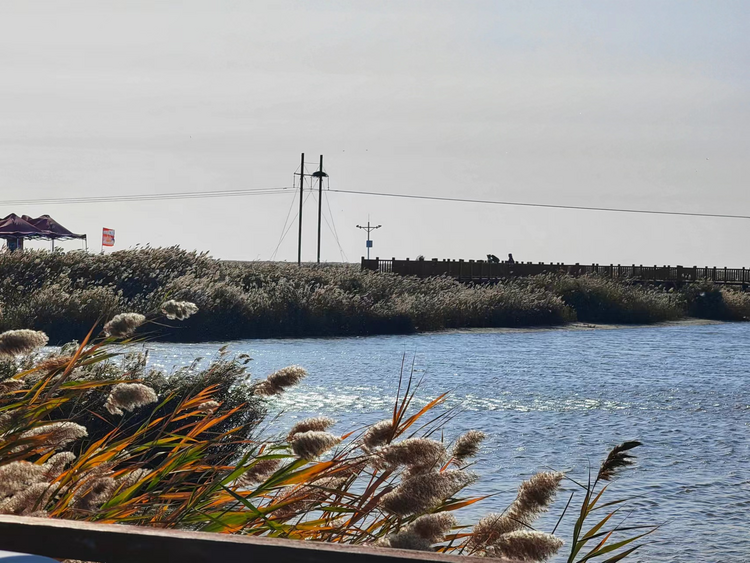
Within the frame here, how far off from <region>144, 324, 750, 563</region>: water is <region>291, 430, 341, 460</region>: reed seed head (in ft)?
15.2

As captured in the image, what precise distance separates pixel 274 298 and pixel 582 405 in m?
14.6

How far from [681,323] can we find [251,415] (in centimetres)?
3285

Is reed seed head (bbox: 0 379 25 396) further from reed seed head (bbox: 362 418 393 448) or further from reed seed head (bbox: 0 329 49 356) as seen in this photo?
reed seed head (bbox: 362 418 393 448)

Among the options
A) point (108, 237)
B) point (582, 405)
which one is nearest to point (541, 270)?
point (108, 237)

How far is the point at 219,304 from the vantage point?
26406 millimetres

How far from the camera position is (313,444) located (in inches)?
116

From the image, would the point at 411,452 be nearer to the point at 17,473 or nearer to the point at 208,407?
the point at 17,473

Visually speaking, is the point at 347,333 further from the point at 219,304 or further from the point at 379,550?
the point at 379,550

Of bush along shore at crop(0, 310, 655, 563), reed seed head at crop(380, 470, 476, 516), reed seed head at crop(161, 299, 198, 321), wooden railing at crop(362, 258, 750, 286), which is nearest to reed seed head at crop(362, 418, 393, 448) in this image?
bush along shore at crop(0, 310, 655, 563)

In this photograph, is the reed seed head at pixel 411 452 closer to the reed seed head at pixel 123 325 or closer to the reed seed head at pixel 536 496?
the reed seed head at pixel 536 496

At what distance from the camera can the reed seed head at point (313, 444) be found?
9.59 feet

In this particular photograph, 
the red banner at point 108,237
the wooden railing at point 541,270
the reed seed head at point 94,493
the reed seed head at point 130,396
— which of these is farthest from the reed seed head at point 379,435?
the red banner at point 108,237

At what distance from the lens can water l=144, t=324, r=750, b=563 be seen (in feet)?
28.9

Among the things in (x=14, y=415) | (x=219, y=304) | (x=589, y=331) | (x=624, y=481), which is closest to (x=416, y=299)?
(x=589, y=331)
